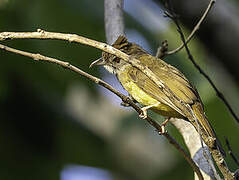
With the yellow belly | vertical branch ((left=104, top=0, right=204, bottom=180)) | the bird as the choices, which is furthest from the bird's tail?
vertical branch ((left=104, top=0, right=204, bottom=180))

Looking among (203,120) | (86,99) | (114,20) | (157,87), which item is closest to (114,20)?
(114,20)

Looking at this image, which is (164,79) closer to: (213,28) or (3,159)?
(213,28)

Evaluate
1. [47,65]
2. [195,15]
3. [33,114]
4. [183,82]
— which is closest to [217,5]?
[195,15]

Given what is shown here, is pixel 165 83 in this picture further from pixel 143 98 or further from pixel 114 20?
pixel 114 20

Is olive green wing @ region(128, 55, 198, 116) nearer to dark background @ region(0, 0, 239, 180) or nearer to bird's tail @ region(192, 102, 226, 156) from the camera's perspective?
bird's tail @ region(192, 102, 226, 156)

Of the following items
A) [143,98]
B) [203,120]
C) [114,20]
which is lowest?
[203,120]

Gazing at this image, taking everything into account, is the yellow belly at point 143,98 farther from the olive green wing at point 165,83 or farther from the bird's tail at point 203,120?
the bird's tail at point 203,120
